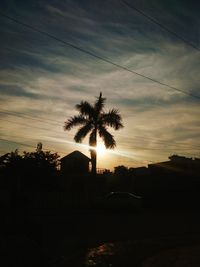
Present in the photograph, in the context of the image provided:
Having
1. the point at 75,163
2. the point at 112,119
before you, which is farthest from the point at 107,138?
the point at 75,163

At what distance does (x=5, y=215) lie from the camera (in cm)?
1572

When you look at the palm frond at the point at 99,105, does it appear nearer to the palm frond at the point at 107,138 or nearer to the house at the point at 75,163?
the palm frond at the point at 107,138

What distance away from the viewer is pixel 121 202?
30.4 meters

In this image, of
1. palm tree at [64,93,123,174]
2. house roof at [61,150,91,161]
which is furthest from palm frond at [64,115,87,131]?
house roof at [61,150,91,161]

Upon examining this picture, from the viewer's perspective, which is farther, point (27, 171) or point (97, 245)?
point (27, 171)

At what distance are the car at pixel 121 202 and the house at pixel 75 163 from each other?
15.5 metres

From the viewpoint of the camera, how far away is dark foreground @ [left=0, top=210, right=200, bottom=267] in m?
10.2

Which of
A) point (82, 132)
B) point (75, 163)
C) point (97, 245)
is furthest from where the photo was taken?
point (75, 163)

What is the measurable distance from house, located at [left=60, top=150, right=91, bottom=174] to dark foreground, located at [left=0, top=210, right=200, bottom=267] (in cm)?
2750

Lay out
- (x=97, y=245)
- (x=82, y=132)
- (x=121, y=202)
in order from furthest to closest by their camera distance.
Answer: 1. (x=82, y=132)
2. (x=121, y=202)
3. (x=97, y=245)

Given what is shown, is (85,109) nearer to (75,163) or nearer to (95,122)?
(95,122)

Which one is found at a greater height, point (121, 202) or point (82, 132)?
point (82, 132)

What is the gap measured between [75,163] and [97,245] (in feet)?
112

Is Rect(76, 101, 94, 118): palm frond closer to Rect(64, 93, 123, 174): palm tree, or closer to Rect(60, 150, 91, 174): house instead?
Rect(64, 93, 123, 174): palm tree
